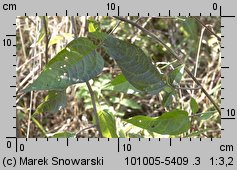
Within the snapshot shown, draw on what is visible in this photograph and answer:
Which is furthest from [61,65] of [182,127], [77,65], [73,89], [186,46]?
[186,46]

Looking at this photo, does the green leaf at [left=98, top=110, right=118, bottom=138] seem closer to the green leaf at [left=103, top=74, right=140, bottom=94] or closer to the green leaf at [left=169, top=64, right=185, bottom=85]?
the green leaf at [left=103, top=74, right=140, bottom=94]

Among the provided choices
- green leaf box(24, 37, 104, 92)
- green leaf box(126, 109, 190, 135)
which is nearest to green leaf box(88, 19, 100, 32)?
green leaf box(24, 37, 104, 92)

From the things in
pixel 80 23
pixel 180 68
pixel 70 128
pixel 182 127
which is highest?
pixel 80 23

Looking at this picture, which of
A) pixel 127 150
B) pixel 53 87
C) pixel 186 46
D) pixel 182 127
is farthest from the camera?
pixel 186 46

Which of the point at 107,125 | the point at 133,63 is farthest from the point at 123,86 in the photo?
the point at 133,63

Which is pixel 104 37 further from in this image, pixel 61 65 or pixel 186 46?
pixel 186 46

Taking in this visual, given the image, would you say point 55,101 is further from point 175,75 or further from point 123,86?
point 175,75
